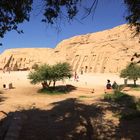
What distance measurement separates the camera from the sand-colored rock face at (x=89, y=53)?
3418 inches

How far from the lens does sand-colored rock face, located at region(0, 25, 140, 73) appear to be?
86812mm

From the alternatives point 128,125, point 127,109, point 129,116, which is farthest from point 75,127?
point 127,109

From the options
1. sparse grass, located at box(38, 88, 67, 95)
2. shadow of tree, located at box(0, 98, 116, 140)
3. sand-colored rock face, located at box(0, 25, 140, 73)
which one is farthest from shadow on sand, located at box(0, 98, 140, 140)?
sand-colored rock face, located at box(0, 25, 140, 73)

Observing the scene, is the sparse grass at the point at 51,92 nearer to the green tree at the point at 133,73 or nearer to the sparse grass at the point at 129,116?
the green tree at the point at 133,73

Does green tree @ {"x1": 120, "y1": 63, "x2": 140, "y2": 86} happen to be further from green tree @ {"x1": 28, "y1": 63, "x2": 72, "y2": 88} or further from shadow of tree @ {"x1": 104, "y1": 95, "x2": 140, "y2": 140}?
shadow of tree @ {"x1": 104, "y1": 95, "x2": 140, "y2": 140}

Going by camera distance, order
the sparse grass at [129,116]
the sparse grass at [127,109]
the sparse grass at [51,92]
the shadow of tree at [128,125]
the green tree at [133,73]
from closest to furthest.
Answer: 1. the shadow of tree at [128,125]
2. the sparse grass at [129,116]
3. the sparse grass at [127,109]
4. the sparse grass at [51,92]
5. the green tree at [133,73]

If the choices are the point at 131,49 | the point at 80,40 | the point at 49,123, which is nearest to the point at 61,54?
the point at 80,40

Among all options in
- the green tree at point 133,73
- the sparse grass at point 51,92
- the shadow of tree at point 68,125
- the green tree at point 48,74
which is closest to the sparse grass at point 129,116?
the shadow of tree at point 68,125

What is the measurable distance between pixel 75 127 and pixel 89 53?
85.7 metres

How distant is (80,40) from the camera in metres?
108

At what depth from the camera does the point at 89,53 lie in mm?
97812

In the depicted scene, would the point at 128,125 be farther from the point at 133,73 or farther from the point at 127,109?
the point at 133,73

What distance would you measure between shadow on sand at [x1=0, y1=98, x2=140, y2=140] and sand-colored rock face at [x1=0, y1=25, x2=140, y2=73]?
61461 millimetres

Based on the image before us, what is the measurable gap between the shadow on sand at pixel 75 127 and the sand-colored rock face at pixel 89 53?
61461mm
